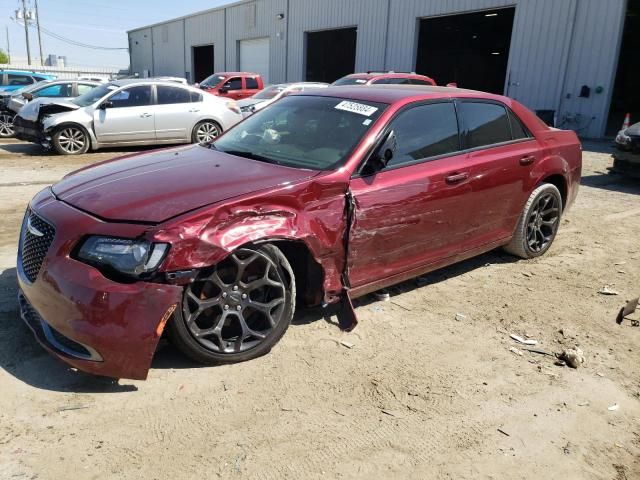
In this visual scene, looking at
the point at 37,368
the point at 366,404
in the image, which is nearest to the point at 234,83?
the point at 37,368

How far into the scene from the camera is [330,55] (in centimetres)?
3006

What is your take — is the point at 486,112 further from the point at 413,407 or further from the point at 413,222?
the point at 413,407

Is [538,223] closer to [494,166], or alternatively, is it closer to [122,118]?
[494,166]

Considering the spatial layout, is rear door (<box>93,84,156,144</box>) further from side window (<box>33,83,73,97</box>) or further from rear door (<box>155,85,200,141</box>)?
side window (<box>33,83,73,97</box>)

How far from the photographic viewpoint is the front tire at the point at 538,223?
4910mm

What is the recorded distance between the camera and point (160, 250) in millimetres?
2697

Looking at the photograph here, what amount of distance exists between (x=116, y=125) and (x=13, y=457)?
384 inches

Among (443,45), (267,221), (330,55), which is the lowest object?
(267,221)

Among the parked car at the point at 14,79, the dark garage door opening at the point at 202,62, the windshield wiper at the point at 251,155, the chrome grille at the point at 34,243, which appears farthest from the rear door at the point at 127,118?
the dark garage door opening at the point at 202,62

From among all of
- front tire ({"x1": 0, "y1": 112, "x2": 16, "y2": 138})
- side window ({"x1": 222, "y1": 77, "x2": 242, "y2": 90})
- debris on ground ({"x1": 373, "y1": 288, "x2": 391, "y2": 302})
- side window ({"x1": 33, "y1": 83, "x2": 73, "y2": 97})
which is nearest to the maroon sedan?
debris on ground ({"x1": 373, "y1": 288, "x2": 391, "y2": 302})

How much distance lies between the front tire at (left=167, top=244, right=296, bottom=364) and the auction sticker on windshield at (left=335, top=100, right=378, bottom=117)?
4.28ft

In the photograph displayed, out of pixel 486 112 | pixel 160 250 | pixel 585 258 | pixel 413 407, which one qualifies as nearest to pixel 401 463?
pixel 413 407

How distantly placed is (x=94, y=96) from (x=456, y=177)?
32.1ft

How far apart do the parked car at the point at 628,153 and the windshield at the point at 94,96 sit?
32.2ft
